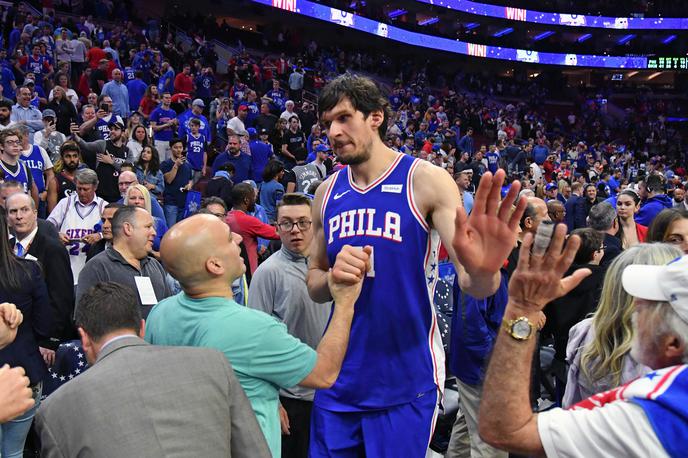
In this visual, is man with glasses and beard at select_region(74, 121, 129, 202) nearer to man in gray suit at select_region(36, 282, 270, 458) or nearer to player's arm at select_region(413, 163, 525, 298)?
man in gray suit at select_region(36, 282, 270, 458)

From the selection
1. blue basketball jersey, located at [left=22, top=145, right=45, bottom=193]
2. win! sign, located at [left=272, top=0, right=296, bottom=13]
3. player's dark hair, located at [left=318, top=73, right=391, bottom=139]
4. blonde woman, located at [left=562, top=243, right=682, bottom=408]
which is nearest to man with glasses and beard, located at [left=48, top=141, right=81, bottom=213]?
blue basketball jersey, located at [left=22, top=145, right=45, bottom=193]

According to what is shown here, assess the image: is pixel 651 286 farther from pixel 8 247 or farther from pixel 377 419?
pixel 8 247

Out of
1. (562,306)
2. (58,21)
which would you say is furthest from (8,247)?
(58,21)

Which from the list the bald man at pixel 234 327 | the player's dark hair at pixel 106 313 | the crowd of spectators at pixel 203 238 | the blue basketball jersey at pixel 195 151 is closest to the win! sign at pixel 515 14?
the crowd of spectators at pixel 203 238

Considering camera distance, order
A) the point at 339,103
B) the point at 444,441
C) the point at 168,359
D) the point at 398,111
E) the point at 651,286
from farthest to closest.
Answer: the point at 398,111 < the point at 444,441 < the point at 339,103 < the point at 168,359 < the point at 651,286

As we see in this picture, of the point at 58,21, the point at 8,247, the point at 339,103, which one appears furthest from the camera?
the point at 58,21

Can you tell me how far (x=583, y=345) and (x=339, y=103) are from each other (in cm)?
161

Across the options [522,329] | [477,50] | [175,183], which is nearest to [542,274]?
[522,329]

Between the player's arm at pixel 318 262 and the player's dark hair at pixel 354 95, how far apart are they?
42 cm

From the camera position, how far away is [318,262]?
352 cm

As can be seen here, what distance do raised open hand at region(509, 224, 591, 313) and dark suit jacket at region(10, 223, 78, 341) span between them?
3.91m

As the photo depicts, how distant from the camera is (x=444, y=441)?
560 centimetres

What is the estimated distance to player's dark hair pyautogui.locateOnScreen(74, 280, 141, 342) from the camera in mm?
2572

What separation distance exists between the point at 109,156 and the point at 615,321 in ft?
24.8
